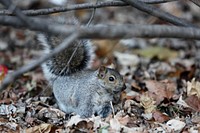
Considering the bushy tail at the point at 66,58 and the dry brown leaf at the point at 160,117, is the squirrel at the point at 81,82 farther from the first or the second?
the dry brown leaf at the point at 160,117

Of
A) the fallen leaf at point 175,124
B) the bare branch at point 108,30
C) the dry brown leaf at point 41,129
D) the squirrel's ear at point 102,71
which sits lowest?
the fallen leaf at point 175,124

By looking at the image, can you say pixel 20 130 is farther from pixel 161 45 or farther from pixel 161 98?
pixel 161 45

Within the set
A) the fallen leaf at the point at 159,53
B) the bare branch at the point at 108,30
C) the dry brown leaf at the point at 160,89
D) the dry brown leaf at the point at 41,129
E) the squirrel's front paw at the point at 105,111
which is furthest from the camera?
the fallen leaf at the point at 159,53

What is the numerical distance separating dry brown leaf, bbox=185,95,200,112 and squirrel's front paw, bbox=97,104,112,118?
703mm

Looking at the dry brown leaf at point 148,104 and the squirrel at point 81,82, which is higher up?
the squirrel at point 81,82

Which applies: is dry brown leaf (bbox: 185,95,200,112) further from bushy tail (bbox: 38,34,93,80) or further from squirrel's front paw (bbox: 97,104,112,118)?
bushy tail (bbox: 38,34,93,80)

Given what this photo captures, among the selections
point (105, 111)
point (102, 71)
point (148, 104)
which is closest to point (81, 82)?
point (102, 71)

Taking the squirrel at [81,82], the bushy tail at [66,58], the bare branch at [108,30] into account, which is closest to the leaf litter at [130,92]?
the squirrel at [81,82]

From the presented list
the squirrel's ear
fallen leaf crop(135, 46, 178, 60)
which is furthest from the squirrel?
fallen leaf crop(135, 46, 178, 60)

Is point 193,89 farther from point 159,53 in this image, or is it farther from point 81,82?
point 159,53

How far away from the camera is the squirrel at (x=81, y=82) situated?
13.4ft

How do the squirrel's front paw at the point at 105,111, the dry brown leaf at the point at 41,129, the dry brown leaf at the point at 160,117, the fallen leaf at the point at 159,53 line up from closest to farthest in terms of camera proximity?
1. the dry brown leaf at the point at 41,129
2. the dry brown leaf at the point at 160,117
3. the squirrel's front paw at the point at 105,111
4. the fallen leaf at the point at 159,53

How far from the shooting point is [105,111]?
410 cm

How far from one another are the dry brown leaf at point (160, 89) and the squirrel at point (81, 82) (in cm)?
46
